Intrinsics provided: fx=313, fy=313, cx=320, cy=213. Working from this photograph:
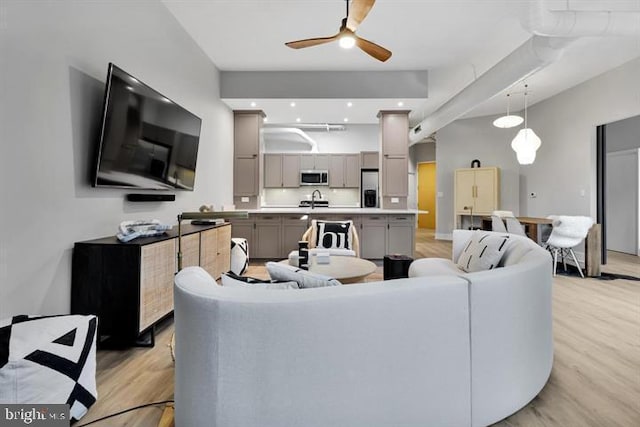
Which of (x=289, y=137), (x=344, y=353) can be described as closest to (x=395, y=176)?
(x=289, y=137)

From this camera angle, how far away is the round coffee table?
269 cm

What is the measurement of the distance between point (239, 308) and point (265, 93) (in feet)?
15.4

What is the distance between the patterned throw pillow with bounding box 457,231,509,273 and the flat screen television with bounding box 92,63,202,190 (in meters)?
3.08

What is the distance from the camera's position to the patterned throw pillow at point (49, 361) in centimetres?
138

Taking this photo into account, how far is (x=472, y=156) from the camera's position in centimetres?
809

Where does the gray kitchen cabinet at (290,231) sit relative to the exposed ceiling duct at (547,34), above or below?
below

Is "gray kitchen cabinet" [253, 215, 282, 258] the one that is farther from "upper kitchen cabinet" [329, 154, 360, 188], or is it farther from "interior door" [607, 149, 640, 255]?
"interior door" [607, 149, 640, 255]

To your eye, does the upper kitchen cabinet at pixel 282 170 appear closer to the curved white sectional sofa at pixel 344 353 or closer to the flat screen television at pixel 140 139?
the flat screen television at pixel 140 139

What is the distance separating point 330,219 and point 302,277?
417 centimetres

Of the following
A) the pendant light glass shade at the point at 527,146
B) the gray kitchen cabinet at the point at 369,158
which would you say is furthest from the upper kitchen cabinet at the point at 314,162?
the pendant light glass shade at the point at 527,146

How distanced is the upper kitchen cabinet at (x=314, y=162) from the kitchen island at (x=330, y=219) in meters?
1.72

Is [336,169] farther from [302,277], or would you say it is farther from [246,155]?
[302,277]

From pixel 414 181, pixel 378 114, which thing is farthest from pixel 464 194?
pixel 378 114

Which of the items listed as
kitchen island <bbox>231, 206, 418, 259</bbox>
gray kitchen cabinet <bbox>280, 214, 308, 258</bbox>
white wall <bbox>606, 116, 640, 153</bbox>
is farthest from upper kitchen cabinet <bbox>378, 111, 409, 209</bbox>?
white wall <bbox>606, 116, 640, 153</bbox>
